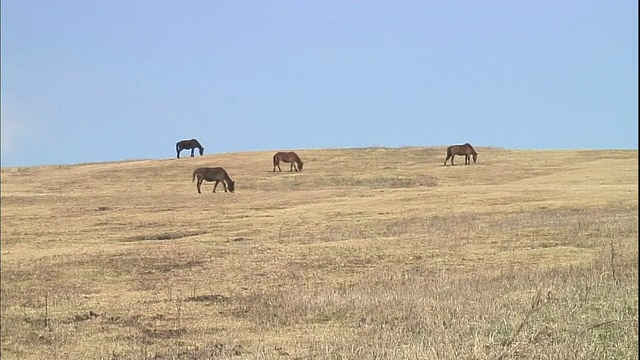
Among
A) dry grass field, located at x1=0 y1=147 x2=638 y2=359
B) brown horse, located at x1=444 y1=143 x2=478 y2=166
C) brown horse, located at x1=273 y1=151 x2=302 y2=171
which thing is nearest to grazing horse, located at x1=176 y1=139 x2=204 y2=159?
brown horse, located at x1=273 y1=151 x2=302 y2=171

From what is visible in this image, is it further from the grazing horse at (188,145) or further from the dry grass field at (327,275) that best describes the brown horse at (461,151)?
the grazing horse at (188,145)

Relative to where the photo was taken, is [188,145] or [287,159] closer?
[287,159]

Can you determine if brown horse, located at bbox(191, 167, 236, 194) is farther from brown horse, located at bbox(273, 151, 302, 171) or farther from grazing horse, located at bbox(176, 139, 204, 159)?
grazing horse, located at bbox(176, 139, 204, 159)

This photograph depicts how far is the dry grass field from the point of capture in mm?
9763

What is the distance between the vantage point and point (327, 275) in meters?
17.6

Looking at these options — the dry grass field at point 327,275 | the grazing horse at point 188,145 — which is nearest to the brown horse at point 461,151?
the dry grass field at point 327,275

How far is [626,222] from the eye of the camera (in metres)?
21.5

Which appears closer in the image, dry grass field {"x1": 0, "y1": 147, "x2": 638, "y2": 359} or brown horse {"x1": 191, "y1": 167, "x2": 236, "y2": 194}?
dry grass field {"x1": 0, "y1": 147, "x2": 638, "y2": 359}

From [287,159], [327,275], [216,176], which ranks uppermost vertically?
[287,159]

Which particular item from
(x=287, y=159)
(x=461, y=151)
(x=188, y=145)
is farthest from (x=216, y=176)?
(x=188, y=145)

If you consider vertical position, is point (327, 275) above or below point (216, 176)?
below

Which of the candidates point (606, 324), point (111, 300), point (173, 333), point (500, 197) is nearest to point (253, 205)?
point (500, 197)

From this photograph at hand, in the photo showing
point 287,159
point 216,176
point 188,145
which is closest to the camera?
point 216,176

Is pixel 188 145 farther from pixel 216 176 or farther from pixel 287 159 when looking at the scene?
pixel 216 176
